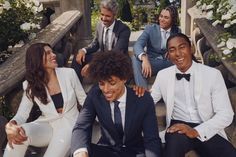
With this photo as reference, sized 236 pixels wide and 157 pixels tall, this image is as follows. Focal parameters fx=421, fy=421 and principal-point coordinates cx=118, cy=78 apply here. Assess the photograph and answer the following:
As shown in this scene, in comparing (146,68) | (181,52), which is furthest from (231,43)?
(146,68)

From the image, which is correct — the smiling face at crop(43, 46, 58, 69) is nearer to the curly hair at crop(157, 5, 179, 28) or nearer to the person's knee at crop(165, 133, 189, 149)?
the person's knee at crop(165, 133, 189, 149)

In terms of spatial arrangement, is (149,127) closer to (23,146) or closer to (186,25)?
(23,146)

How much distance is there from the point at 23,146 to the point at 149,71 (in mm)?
1487

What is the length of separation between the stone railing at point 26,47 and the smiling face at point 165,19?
1099 millimetres

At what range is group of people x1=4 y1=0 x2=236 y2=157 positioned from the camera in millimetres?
2840

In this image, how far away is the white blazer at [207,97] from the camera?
3.03 m

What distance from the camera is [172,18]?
4371 millimetres

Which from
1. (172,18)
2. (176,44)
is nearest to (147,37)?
→ (172,18)

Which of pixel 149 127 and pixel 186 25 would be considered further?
pixel 186 25

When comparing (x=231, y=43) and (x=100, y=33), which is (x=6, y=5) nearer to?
(x=100, y=33)

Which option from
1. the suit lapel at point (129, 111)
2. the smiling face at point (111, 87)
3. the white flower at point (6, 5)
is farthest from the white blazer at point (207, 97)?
the white flower at point (6, 5)

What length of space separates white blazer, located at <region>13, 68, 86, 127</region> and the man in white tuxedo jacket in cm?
65

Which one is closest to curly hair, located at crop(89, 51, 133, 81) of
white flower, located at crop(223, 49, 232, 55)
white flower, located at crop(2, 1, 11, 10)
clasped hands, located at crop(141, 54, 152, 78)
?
white flower, located at crop(223, 49, 232, 55)

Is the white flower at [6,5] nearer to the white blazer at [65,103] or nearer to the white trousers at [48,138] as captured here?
the white blazer at [65,103]
